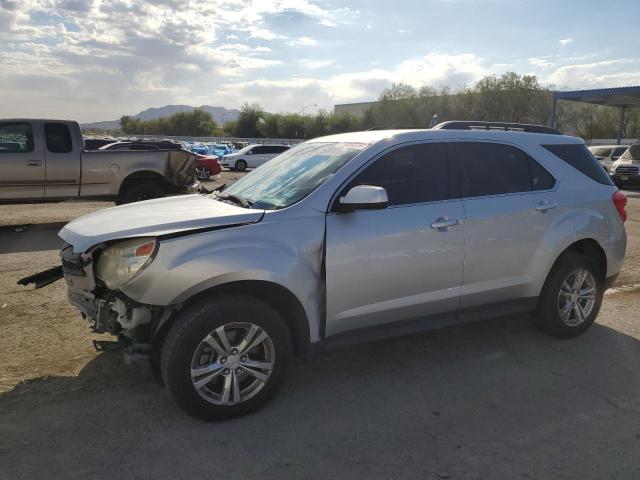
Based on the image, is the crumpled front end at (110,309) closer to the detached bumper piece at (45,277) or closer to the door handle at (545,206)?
the detached bumper piece at (45,277)

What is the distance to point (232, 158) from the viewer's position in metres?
33.6

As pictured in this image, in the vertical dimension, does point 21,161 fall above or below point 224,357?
above

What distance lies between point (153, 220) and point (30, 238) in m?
6.77

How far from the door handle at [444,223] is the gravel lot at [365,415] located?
1.11 meters

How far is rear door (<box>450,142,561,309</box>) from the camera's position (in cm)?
413

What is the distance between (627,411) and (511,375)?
2.61ft

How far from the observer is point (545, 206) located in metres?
4.46

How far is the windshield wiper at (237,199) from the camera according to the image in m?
3.84

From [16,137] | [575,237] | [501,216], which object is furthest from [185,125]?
[501,216]

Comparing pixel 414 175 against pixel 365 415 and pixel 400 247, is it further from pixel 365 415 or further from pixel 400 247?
pixel 365 415

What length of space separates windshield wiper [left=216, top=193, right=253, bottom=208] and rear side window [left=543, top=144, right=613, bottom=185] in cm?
270

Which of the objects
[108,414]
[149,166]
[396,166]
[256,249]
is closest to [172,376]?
[108,414]

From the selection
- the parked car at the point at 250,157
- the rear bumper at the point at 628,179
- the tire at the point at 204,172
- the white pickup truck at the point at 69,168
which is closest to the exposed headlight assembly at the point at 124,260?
the white pickup truck at the point at 69,168

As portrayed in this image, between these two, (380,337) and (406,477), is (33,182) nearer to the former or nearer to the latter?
(380,337)
